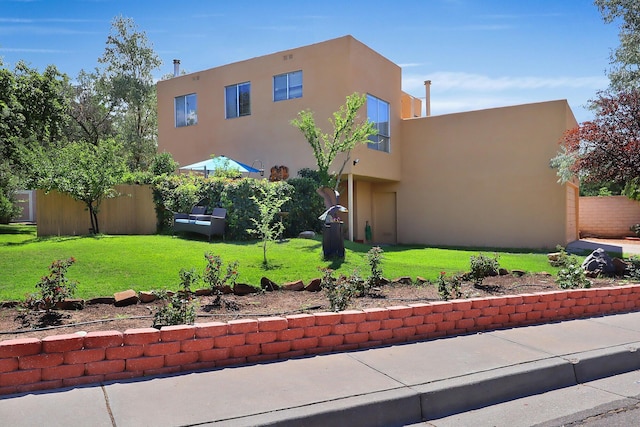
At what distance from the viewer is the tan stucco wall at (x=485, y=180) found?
686 inches

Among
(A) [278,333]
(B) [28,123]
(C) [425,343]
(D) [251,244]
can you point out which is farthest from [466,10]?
(B) [28,123]

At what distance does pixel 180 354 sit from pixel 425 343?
269 cm

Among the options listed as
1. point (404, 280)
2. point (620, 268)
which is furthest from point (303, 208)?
point (620, 268)

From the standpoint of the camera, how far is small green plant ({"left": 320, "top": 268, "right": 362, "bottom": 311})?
561cm

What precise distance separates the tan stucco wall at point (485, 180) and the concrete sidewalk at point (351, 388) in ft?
42.2

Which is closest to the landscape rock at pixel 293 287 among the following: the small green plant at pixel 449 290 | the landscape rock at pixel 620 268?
the small green plant at pixel 449 290

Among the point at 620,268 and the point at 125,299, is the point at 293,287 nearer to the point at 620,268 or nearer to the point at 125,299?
the point at 125,299

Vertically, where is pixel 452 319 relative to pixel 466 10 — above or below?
below

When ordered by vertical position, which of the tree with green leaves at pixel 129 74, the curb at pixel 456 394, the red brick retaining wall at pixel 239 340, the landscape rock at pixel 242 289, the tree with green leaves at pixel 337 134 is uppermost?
the tree with green leaves at pixel 129 74

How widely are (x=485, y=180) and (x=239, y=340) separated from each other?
51.7 ft

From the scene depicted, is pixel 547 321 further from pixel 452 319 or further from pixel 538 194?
pixel 538 194

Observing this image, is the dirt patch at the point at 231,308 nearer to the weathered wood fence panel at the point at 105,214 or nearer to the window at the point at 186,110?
the weathered wood fence panel at the point at 105,214

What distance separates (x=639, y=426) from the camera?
12.4 ft

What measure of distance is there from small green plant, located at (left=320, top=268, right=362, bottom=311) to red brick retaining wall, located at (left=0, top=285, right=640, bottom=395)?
45 cm
